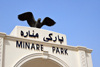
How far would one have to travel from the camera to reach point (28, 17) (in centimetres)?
2100

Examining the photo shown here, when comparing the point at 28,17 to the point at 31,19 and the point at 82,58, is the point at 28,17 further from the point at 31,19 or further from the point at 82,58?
the point at 82,58

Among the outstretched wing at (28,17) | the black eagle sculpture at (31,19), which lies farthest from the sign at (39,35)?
the outstretched wing at (28,17)

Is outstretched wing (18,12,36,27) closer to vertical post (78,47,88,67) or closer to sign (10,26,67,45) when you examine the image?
sign (10,26,67,45)

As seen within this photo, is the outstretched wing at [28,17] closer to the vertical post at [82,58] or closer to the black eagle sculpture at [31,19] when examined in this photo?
the black eagle sculpture at [31,19]

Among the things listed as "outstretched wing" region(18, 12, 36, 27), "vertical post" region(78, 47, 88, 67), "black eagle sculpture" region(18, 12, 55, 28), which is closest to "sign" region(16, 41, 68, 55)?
"vertical post" region(78, 47, 88, 67)

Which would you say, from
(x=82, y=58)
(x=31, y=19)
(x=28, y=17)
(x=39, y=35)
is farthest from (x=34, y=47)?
(x=82, y=58)

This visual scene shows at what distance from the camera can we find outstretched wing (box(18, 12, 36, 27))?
2084 cm

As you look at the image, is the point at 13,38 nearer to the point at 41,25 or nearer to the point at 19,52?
the point at 19,52

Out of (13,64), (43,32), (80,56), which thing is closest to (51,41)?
(43,32)

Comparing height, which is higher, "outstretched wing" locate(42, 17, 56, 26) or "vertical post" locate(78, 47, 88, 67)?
"outstretched wing" locate(42, 17, 56, 26)

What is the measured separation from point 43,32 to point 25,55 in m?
2.45

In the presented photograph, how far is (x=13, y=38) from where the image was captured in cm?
1839

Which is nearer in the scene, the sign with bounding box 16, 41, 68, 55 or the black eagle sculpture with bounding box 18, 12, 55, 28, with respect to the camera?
the sign with bounding box 16, 41, 68, 55

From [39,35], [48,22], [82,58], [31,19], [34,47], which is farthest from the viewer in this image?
[48,22]
